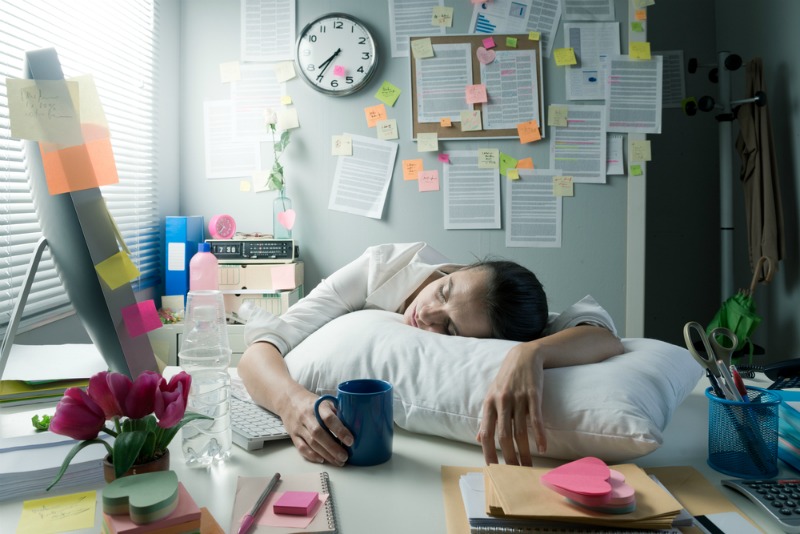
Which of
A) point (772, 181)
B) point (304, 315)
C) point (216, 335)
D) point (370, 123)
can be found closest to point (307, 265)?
point (370, 123)

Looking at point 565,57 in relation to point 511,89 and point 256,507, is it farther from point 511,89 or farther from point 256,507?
point 256,507

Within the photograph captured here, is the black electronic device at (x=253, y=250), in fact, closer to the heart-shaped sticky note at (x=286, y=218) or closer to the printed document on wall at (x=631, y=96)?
the heart-shaped sticky note at (x=286, y=218)

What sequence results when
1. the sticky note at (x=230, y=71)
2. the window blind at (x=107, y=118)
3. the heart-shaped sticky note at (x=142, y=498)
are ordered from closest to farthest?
the heart-shaped sticky note at (x=142, y=498) → the window blind at (x=107, y=118) → the sticky note at (x=230, y=71)

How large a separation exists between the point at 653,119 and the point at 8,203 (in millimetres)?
2555

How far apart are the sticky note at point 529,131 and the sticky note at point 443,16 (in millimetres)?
574

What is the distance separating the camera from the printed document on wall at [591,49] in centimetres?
279

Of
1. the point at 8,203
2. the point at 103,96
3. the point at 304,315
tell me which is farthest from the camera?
the point at 103,96

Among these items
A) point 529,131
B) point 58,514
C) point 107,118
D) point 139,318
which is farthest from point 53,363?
point 529,131

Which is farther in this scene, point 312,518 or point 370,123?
point 370,123

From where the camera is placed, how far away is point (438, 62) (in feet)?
9.32

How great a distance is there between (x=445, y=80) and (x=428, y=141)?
29cm

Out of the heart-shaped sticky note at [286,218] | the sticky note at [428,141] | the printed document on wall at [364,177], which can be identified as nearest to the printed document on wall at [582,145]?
the sticky note at [428,141]

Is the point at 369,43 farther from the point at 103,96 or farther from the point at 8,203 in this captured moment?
the point at 8,203

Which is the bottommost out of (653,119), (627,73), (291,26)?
(653,119)
